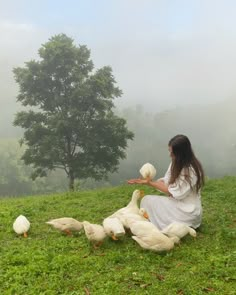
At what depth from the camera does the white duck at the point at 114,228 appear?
721cm

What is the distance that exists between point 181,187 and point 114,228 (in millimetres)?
1624

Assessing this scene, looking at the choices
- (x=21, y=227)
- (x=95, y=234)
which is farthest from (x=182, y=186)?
(x=21, y=227)

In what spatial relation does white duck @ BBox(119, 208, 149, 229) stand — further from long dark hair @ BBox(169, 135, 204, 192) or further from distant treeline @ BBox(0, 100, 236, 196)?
distant treeline @ BBox(0, 100, 236, 196)

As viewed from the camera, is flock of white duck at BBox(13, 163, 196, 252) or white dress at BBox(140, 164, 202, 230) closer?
flock of white duck at BBox(13, 163, 196, 252)

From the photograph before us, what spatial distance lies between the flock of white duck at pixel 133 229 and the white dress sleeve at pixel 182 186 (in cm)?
60

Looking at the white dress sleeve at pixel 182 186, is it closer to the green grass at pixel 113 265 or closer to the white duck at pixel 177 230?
the white duck at pixel 177 230

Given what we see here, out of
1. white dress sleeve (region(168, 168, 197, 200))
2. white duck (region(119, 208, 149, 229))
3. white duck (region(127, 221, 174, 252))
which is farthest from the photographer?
white dress sleeve (region(168, 168, 197, 200))

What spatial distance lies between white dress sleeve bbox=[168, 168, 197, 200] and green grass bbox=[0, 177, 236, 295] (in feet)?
2.82

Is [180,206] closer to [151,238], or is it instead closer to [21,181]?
[151,238]

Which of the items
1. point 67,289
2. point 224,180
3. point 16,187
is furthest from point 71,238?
point 16,187

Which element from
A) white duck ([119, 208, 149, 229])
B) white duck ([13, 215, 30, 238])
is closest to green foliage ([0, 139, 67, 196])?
white duck ([13, 215, 30, 238])

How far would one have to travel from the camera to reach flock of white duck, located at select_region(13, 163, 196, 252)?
6805 mm

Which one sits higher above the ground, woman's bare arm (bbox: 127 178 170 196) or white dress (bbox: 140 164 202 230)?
woman's bare arm (bbox: 127 178 170 196)

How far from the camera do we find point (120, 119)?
30594 mm
